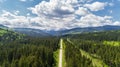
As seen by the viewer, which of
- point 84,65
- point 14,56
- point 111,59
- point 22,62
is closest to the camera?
point 84,65

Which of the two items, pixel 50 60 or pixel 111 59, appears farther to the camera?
pixel 111 59

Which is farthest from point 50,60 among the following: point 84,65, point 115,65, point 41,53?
point 115,65

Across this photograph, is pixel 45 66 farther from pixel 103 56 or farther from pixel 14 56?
pixel 103 56

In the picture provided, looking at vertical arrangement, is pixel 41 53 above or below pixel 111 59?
above

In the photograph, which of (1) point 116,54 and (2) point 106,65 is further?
(1) point 116,54

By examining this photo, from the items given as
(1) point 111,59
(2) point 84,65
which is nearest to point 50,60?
(2) point 84,65

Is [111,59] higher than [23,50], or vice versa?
[23,50]

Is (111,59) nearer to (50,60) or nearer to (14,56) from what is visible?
(50,60)

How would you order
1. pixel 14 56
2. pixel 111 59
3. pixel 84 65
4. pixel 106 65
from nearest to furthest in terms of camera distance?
pixel 84 65, pixel 106 65, pixel 14 56, pixel 111 59

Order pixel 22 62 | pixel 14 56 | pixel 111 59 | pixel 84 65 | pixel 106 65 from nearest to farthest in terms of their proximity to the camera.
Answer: pixel 84 65
pixel 22 62
pixel 106 65
pixel 14 56
pixel 111 59
